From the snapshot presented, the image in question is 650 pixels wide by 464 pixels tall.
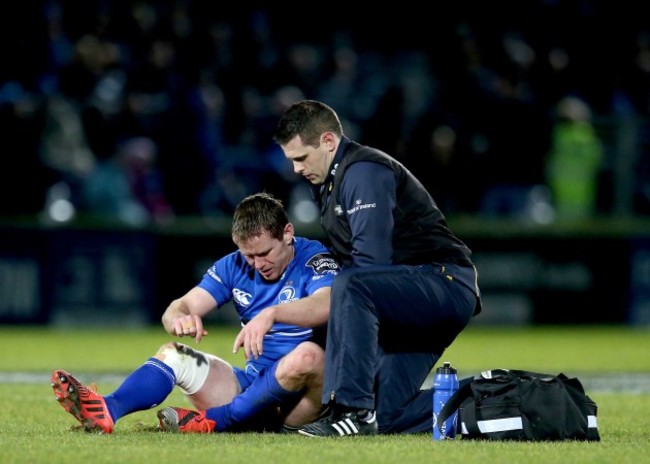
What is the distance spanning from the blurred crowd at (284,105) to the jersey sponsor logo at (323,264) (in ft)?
28.4

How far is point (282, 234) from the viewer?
24.2 feet

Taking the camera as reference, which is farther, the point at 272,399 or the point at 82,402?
the point at 272,399

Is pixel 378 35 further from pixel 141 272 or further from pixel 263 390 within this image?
pixel 263 390

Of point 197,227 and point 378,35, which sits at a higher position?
point 378,35

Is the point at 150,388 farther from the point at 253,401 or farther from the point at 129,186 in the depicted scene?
the point at 129,186

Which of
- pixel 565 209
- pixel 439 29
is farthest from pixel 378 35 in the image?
pixel 565 209

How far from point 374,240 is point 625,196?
11.5 metres

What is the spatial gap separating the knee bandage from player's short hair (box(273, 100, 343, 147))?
127 cm

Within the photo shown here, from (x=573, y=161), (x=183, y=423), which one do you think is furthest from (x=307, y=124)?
(x=573, y=161)

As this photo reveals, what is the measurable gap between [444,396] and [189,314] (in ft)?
4.85

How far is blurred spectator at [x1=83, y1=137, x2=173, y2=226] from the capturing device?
1606cm

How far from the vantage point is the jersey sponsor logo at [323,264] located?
24.4 ft

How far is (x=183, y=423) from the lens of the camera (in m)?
7.37

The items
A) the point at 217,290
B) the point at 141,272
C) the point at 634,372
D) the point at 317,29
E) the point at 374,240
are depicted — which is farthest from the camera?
the point at 317,29
